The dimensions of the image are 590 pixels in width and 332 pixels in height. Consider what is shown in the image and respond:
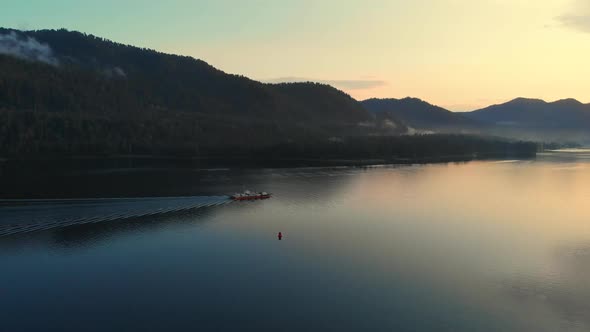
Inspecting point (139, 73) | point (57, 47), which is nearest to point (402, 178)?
point (139, 73)

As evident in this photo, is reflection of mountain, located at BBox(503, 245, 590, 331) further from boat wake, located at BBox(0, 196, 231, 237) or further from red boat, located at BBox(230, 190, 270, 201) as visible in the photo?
red boat, located at BBox(230, 190, 270, 201)

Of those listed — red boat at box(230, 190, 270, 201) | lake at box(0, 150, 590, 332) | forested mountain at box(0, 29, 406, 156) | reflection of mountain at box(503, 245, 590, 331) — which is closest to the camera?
lake at box(0, 150, 590, 332)

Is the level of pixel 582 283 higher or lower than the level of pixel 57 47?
lower

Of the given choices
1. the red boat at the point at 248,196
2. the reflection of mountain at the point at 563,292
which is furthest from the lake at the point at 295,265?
the red boat at the point at 248,196

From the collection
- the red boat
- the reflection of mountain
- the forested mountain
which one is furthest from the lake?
the forested mountain

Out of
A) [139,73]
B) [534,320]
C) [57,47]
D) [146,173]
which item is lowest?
[534,320]

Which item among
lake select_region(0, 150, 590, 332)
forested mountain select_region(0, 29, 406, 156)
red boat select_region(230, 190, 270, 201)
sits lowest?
lake select_region(0, 150, 590, 332)

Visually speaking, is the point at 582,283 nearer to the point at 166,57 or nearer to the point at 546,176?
the point at 546,176

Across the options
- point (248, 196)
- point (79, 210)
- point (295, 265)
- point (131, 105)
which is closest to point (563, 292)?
point (295, 265)
